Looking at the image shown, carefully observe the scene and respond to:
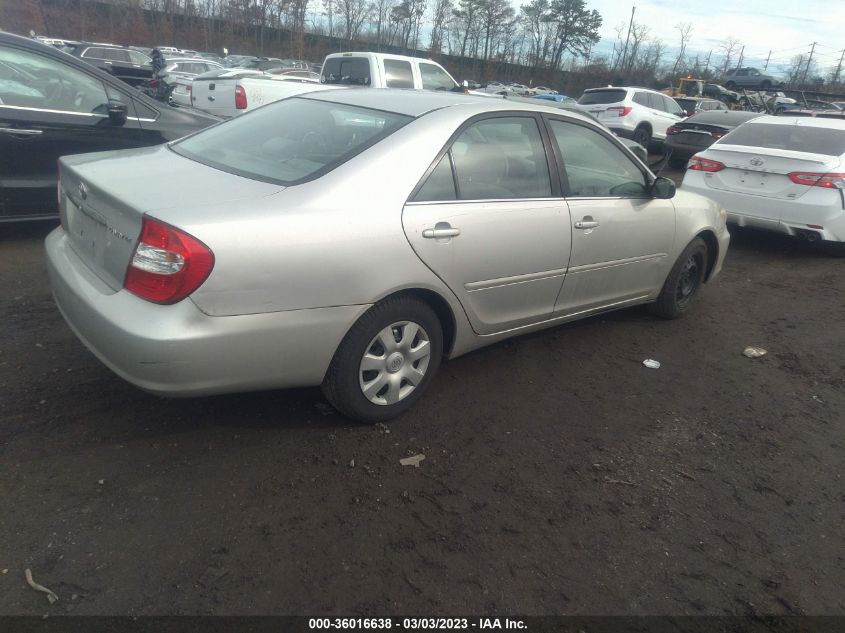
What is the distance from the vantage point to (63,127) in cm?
531

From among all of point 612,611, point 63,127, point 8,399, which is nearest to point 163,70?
point 63,127

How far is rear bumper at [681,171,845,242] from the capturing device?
665cm

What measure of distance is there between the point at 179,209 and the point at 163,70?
2297 cm

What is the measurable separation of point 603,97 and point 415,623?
16.7 metres

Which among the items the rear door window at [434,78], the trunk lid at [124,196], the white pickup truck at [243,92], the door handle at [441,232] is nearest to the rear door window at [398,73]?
the rear door window at [434,78]

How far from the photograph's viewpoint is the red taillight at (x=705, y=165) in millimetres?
7453

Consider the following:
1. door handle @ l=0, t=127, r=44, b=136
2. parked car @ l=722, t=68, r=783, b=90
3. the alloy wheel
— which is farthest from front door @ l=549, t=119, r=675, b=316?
parked car @ l=722, t=68, r=783, b=90

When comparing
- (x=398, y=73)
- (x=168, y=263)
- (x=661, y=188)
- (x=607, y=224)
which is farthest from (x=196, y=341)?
(x=398, y=73)

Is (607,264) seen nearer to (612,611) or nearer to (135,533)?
(612,611)

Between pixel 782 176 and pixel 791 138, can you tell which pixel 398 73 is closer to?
pixel 791 138

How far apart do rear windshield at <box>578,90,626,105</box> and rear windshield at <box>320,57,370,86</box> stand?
7911 mm

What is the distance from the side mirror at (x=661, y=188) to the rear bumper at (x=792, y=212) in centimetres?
326

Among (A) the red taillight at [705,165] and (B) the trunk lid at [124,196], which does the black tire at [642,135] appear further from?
(B) the trunk lid at [124,196]

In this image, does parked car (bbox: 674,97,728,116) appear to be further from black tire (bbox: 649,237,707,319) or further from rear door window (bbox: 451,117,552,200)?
rear door window (bbox: 451,117,552,200)
